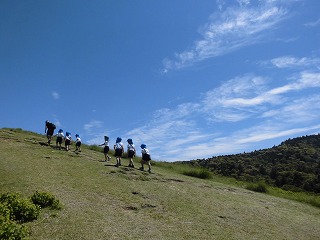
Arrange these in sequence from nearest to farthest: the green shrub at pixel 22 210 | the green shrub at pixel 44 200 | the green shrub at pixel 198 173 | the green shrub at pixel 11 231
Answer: the green shrub at pixel 11 231
the green shrub at pixel 22 210
the green shrub at pixel 44 200
the green shrub at pixel 198 173

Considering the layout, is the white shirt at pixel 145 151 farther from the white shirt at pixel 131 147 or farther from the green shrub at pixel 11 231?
the green shrub at pixel 11 231

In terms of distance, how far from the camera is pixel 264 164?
64562 mm

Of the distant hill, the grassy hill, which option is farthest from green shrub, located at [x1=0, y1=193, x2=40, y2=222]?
the distant hill

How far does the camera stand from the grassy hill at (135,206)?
42.4 feet

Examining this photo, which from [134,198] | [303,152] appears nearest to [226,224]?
[134,198]

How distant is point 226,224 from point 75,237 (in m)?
7.13

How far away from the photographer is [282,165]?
5984 cm

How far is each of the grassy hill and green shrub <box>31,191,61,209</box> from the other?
372 mm

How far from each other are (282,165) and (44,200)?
52726 millimetres

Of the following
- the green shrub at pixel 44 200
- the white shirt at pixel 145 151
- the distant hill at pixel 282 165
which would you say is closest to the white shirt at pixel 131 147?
the white shirt at pixel 145 151

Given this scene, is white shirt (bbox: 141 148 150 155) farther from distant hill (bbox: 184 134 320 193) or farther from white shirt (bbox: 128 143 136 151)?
distant hill (bbox: 184 134 320 193)

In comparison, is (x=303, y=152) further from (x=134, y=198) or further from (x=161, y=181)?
(x=134, y=198)

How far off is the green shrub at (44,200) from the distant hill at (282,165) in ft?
112

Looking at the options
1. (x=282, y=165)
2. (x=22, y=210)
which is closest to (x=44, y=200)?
(x=22, y=210)
